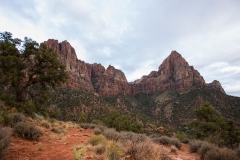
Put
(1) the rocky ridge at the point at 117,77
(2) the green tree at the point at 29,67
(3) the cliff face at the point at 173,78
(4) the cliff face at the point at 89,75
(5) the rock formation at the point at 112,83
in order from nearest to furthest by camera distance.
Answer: (2) the green tree at the point at 29,67 < (4) the cliff face at the point at 89,75 < (1) the rocky ridge at the point at 117,77 < (3) the cliff face at the point at 173,78 < (5) the rock formation at the point at 112,83

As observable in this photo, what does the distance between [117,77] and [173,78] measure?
60496 millimetres

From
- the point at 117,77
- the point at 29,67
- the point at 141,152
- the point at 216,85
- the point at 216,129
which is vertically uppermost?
the point at 117,77

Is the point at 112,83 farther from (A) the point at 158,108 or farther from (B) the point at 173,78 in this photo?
(A) the point at 158,108

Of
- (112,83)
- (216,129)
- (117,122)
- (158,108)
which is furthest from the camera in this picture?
(112,83)

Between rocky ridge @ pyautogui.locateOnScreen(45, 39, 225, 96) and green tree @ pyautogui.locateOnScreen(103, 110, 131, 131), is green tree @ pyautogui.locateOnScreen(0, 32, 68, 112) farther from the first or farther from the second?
rocky ridge @ pyautogui.locateOnScreen(45, 39, 225, 96)

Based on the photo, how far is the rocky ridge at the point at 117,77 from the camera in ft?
404

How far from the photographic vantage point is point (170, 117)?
80188 millimetres

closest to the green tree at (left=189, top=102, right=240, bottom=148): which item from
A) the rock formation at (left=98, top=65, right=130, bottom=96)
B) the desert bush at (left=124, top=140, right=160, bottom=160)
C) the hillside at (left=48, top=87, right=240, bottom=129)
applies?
the desert bush at (left=124, top=140, right=160, bottom=160)

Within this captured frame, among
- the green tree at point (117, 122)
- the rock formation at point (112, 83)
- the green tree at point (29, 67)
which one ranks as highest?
the rock formation at point (112, 83)

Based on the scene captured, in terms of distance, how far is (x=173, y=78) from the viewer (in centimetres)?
14300

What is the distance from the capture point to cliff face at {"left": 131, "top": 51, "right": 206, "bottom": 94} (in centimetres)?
12581

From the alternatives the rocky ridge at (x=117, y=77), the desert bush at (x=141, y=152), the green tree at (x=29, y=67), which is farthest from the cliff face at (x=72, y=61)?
the desert bush at (x=141, y=152)

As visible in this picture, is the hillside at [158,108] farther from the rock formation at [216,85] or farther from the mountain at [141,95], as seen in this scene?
the rock formation at [216,85]

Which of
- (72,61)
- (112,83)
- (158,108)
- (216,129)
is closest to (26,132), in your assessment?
(216,129)
